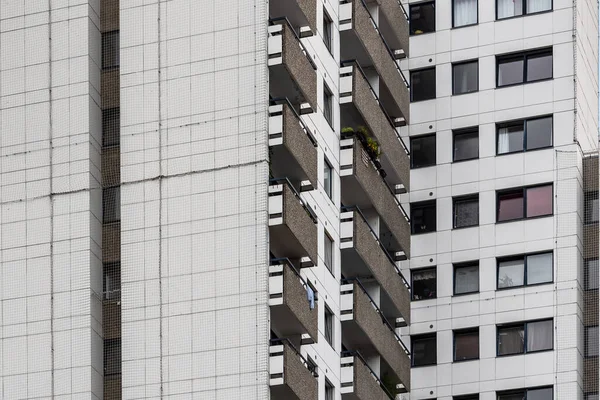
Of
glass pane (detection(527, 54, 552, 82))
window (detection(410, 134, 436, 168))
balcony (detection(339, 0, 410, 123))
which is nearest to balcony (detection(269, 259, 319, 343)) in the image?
balcony (detection(339, 0, 410, 123))

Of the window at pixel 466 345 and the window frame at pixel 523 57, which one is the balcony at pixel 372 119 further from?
the window at pixel 466 345

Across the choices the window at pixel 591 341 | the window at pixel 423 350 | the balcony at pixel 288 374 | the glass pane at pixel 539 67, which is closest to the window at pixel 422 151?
the glass pane at pixel 539 67

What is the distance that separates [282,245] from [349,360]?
710cm

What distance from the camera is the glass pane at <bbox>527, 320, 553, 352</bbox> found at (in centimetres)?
8500

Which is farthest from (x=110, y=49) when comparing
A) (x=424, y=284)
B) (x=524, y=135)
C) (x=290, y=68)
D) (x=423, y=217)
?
(x=524, y=135)

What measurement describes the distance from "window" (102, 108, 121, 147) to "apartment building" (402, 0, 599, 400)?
20.2m

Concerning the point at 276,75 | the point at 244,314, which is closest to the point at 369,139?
the point at 276,75

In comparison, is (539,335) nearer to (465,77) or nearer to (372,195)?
(372,195)

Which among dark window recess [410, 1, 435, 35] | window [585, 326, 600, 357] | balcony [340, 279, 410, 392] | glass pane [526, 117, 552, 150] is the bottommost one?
balcony [340, 279, 410, 392]

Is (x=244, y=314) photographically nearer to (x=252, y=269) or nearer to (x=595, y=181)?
(x=252, y=269)

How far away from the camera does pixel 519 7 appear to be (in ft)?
297

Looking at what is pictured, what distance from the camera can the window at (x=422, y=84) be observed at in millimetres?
91188

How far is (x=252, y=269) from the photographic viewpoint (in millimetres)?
68812

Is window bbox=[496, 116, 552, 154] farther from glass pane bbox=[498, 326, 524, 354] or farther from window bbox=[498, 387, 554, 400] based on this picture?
window bbox=[498, 387, 554, 400]
